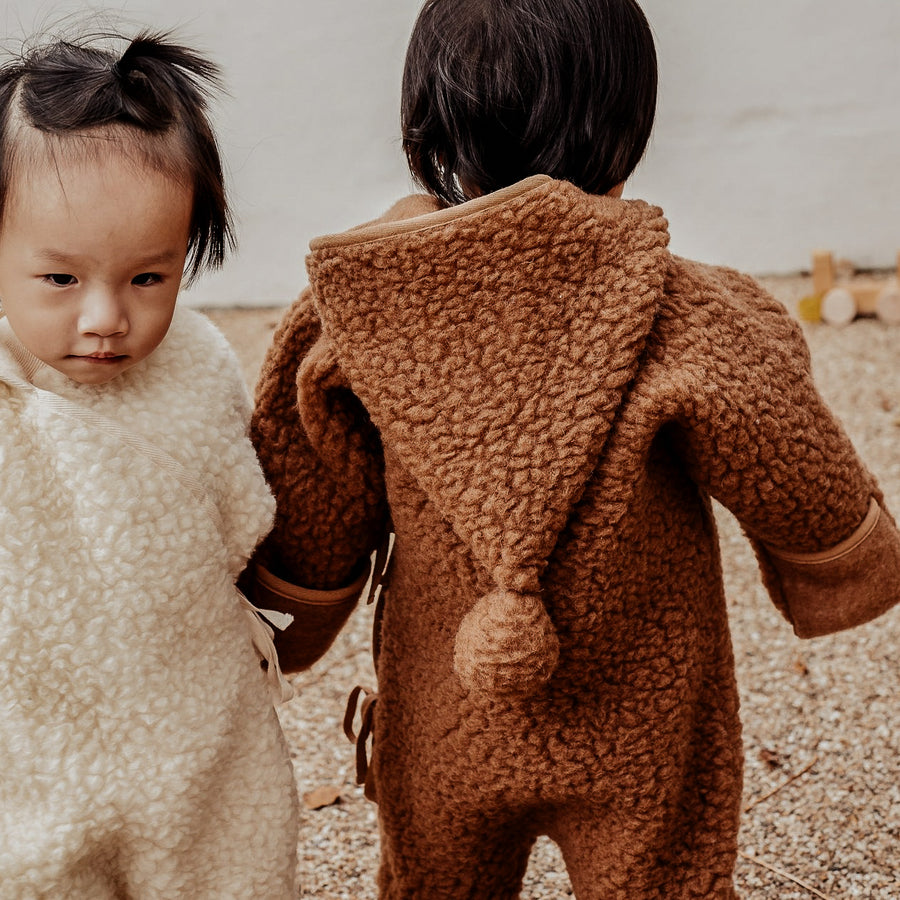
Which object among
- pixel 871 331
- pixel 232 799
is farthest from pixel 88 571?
pixel 871 331

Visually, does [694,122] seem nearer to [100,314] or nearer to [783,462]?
[783,462]

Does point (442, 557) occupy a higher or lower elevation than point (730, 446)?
lower

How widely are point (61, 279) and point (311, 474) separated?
0.34 metres

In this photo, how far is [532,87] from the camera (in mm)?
964

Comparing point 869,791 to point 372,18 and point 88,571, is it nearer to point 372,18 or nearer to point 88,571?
point 88,571

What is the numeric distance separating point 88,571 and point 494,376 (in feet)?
1.28

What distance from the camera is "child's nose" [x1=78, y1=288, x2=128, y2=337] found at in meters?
0.94

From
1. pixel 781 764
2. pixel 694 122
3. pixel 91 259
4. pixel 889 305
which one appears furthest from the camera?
pixel 694 122

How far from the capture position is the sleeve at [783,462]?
3.22ft

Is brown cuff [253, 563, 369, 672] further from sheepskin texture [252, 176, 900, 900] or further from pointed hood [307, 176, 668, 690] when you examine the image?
pointed hood [307, 176, 668, 690]

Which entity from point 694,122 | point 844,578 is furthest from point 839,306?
point 844,578

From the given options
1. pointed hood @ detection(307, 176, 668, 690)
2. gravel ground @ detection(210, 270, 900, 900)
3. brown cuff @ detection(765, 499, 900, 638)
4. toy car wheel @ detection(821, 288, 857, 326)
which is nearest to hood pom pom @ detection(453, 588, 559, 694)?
pointed hood @ detection(307, 176, 668, 690)

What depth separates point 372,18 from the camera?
Answer: 4.52 meters

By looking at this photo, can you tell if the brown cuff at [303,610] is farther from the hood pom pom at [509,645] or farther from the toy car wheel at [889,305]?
the toy car wheel at [889,305]
